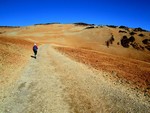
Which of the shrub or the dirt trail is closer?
the dirt trail

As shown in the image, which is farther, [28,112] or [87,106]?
[87,106]

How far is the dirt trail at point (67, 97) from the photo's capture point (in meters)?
11.2

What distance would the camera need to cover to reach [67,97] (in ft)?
41.5

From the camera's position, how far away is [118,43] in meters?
91.9

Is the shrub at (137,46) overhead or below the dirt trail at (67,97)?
overhead

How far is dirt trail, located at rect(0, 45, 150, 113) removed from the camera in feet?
36.6

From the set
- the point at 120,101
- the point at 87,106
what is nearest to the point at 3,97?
the point at 87,106

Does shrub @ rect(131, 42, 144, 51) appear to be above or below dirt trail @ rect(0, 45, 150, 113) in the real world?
above

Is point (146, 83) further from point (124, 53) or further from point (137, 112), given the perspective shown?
point (124, 53)

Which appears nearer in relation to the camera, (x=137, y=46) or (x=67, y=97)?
(x=67, y=97)

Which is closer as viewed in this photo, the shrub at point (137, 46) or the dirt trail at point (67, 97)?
the dirt trail at point (67, 97)

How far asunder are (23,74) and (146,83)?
37.7ft

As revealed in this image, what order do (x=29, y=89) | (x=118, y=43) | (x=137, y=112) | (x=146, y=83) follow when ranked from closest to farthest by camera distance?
(x=137, y=112) < (x=29, y=89) < (x=146, y=83) < (x=118, y=43)

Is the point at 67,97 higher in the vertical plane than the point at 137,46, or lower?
lower
